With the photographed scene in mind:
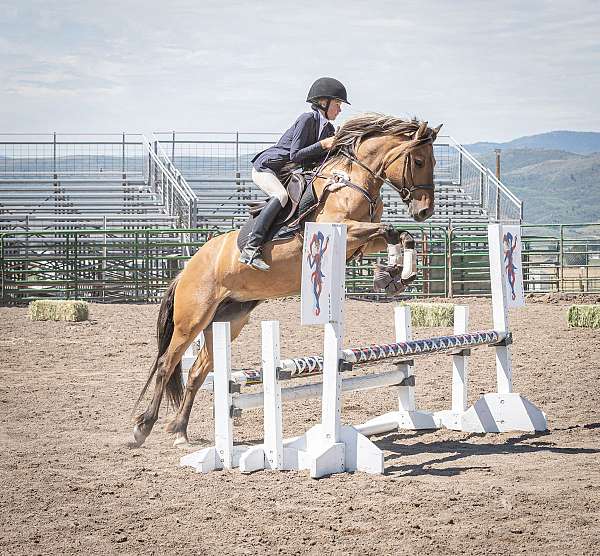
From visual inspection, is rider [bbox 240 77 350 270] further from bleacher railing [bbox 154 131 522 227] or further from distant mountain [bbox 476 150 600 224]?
distant mountain [bbox 476 150 600 224]

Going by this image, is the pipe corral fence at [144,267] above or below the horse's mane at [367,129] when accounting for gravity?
below

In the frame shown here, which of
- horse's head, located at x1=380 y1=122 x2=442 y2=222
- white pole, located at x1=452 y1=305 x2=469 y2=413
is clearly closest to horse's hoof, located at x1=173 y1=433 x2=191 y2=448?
white pole, located at x1=452 y1=305 x2=469 y2=413

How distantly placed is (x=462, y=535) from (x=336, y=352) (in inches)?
65.7

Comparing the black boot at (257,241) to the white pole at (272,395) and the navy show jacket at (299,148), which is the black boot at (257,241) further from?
the white pole at (272,395)

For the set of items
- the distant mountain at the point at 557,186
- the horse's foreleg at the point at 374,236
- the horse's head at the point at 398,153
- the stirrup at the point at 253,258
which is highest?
the distant mountain at the point at 557,186

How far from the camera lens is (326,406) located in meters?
5.50

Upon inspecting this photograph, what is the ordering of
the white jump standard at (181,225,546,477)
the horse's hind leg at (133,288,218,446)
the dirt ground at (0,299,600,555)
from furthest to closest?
1. the horse's hind leg at (133,288,218,446)
2. the white jump standard at (181,225,546,477)
3. the dirt ground at (0,299,600,555)

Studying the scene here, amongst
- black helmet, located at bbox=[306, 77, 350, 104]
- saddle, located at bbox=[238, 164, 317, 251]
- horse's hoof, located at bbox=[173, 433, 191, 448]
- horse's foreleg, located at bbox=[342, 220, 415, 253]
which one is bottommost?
horse's hoof, located at bbox=[173, 433, 191, 448]

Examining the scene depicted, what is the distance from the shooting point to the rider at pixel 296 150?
6469 mm

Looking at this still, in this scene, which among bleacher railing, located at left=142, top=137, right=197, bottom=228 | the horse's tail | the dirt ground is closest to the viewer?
the dirt ground

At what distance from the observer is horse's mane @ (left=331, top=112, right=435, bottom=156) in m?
6.59

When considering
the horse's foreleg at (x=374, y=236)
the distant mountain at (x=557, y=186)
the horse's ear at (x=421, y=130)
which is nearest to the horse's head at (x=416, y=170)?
the horse's ear at (x=421, y=130)

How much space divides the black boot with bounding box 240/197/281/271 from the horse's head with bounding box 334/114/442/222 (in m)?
0.75

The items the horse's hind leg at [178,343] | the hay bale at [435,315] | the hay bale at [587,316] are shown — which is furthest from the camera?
the hay bale at [435,315]
